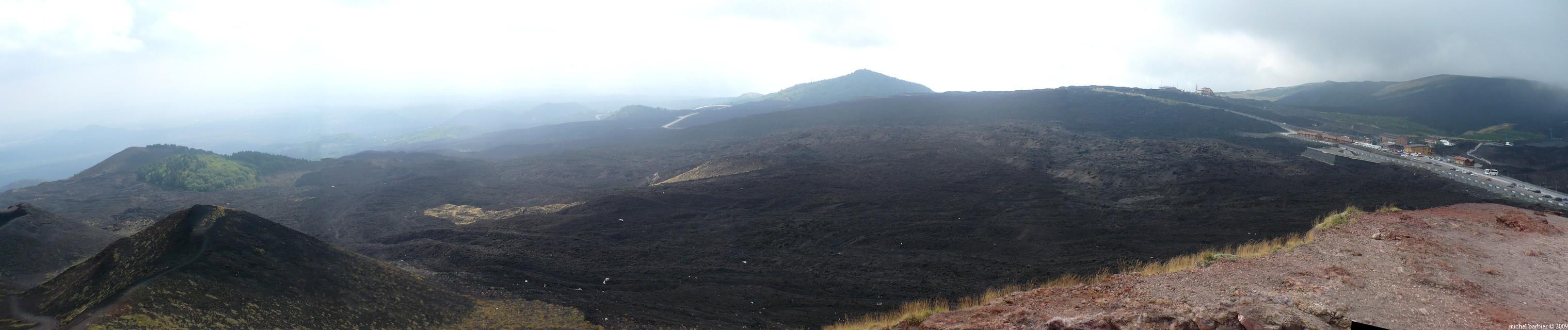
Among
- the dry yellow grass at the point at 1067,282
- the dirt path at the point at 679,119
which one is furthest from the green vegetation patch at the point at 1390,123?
the dirt path at the point at 679,119

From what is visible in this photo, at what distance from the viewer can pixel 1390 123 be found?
5062cm

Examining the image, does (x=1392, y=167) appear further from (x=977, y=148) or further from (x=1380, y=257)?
(x=1380, y=257)

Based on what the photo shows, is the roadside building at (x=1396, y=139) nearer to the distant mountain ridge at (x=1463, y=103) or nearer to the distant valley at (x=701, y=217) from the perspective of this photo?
the distant valley at (x=701, y=217)

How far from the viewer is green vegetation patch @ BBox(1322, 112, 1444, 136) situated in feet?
154

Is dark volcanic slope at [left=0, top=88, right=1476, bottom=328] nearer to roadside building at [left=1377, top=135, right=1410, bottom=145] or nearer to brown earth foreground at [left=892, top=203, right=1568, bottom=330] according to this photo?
brown earth foreground at [left=892, top=203, right=1568, bottom=330]

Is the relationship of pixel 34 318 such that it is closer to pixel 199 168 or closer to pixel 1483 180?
pixel 199 168

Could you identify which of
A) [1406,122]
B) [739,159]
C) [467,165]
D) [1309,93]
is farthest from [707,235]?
[1309,93]

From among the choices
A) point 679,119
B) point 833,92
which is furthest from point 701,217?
point 833,92

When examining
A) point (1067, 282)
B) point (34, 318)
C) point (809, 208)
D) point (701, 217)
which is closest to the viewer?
point (34, 318)

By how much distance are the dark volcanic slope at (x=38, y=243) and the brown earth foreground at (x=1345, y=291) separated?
23839 millimetres

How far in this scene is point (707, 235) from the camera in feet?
65.9

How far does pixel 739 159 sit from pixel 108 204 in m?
31.3

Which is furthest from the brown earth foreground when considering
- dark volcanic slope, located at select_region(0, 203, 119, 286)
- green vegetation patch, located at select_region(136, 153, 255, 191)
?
green vegetation patch, located at select_region(136, 153, 255, 191)

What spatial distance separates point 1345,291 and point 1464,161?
33426mm
